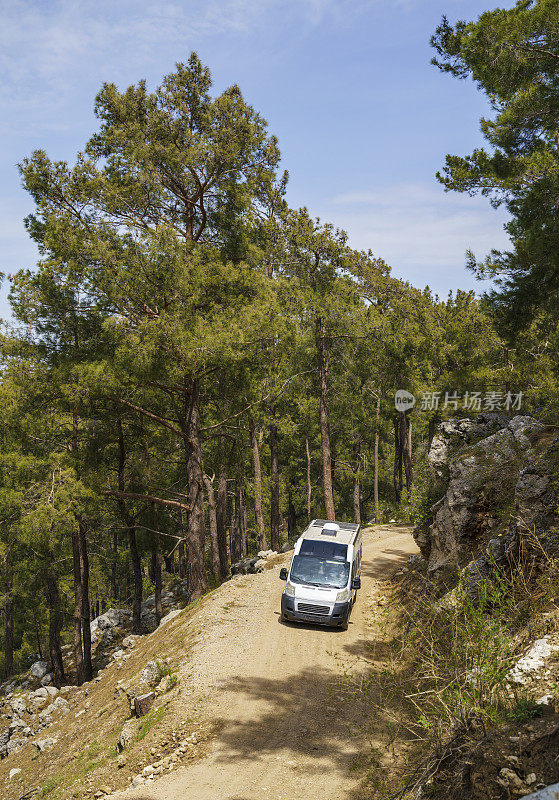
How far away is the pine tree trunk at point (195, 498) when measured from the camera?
1955cm

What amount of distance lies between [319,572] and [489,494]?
16.0 feet

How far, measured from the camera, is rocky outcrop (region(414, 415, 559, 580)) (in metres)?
9.95

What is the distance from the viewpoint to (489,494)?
42.3 feet

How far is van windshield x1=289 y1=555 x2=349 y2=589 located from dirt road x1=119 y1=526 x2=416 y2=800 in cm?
118

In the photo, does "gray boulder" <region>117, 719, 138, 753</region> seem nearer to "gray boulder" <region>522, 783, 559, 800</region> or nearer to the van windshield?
the van windshield

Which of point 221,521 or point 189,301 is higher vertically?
point 189,301

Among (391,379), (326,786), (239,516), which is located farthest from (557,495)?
(239,516)

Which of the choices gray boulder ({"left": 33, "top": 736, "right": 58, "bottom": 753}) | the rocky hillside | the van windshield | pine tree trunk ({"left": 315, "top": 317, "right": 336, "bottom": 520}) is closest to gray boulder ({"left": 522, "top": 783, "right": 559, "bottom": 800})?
the rocky hillside

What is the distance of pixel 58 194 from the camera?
1842cm

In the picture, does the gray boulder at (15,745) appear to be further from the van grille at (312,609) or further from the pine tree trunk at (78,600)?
the van grille at (312,609)

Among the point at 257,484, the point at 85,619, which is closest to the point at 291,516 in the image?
the point at 257,484

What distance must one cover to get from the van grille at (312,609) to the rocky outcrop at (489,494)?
2875 millimetres

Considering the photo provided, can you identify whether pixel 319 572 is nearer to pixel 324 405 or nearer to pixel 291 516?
pixel 324 405

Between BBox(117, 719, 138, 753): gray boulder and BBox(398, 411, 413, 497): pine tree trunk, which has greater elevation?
BBox(398, 411, 413, 497): pine tree trunk
